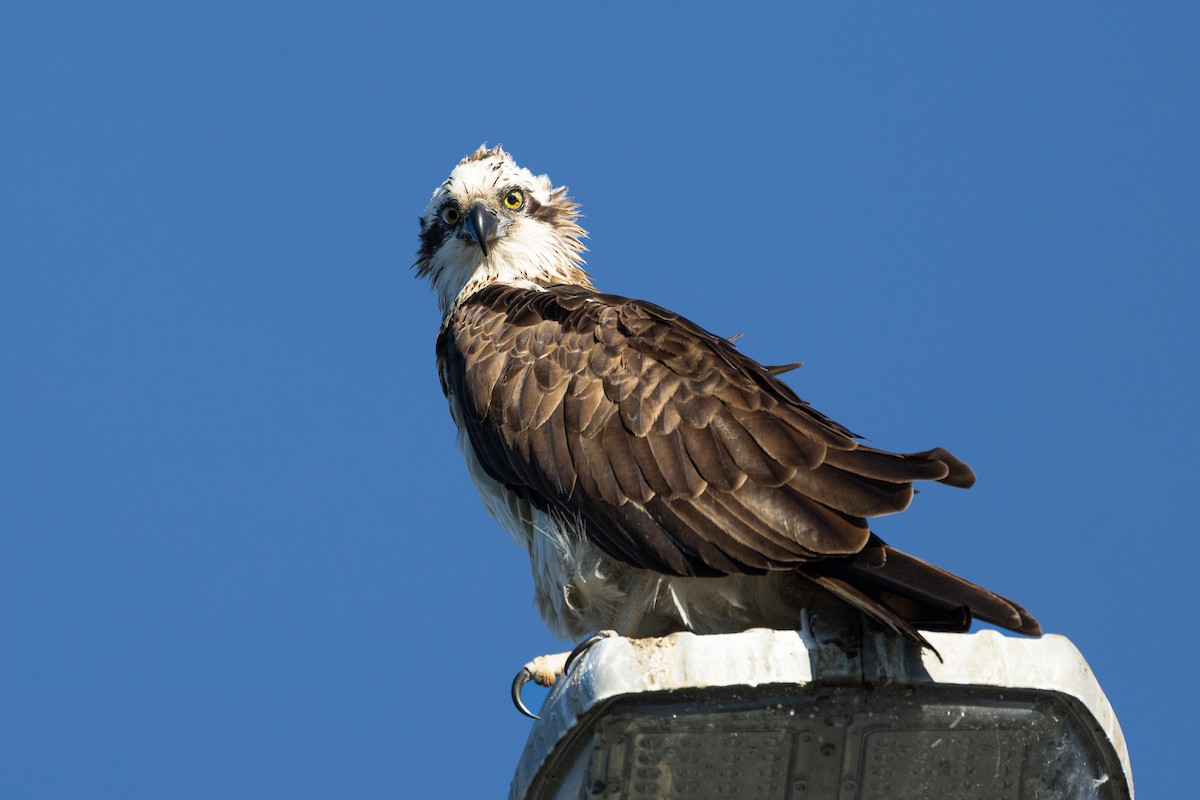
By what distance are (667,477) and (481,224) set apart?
3.05 meters

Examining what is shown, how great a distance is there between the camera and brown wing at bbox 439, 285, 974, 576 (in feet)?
20.6

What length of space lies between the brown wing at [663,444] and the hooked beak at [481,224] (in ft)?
3.89

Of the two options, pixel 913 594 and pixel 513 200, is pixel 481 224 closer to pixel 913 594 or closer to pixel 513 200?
pixel 513 200

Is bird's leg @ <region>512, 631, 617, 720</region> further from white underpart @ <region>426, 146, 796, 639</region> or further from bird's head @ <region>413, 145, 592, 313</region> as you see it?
bird's head @ <region>413, 145, 592, 313</region>

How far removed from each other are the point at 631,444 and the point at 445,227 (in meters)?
3.36

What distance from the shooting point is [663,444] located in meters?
6.91

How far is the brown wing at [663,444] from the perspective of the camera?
6285mm

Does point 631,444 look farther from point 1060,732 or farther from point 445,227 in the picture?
point 445,227

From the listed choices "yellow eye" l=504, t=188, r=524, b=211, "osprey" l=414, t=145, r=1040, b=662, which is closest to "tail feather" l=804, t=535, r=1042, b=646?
"osprey" l=414, t=145, r=1040, b=662

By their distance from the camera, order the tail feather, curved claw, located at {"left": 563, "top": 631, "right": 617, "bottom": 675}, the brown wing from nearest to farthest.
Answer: the tail feather, curved claw, located at {"left": 563, "top": 631, "right": 617, "bottom": 675}, the brown wing

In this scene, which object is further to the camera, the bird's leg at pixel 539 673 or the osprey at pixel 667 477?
the bird's leg at pixel 539 673

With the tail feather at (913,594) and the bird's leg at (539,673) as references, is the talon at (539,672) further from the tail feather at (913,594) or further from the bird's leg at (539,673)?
the tail feather at (913,594)

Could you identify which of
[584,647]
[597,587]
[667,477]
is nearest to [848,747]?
[584,647]

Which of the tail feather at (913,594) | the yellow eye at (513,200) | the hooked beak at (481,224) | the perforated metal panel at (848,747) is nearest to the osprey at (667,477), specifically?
the tail feather at (913,594)
